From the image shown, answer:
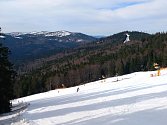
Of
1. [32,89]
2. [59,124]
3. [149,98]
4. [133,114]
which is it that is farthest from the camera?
[32,89]

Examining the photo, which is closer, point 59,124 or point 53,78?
point 59,124

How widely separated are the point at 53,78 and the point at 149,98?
12013 cm

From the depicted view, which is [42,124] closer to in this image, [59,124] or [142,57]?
[59,124]

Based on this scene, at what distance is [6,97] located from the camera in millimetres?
30172

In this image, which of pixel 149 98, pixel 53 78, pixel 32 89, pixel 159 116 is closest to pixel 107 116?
pixel 159 116

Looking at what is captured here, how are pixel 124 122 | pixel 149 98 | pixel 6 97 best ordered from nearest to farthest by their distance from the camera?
pixel 124 122 → pixel 149 98 → pixel 6 97

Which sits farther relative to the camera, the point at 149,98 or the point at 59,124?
the point at 149,98

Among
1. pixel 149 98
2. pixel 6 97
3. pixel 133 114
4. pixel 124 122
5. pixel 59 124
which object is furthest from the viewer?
pixel 6 97

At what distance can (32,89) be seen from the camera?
4424 inches

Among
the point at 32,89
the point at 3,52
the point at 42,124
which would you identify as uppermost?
the point at 3,52

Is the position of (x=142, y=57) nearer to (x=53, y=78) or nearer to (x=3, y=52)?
(x=53, y=78)

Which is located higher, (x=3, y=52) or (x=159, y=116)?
(x=3, y=52)

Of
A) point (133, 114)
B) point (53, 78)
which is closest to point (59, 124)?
point (133, 114)

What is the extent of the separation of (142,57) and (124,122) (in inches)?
5193
